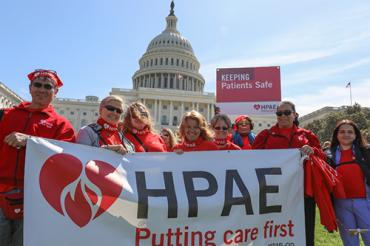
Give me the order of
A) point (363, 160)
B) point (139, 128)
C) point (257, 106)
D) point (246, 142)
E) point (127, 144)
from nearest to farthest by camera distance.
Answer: point (127, 144), point (139, 128), point (363, 160), point (246, 142), point (257, 106)

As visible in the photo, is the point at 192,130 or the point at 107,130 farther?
the point at 192,130

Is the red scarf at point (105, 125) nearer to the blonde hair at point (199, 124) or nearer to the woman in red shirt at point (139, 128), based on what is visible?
the woman in red shirt at point (139, 128)

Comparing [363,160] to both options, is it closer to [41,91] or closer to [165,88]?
[41,91]

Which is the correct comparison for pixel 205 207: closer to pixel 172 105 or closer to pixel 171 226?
pixel 171 226

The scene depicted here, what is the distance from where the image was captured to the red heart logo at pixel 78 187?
399cm

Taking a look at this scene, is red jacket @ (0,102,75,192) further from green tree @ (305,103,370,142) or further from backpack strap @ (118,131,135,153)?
green tree @ (305,103,370,142)

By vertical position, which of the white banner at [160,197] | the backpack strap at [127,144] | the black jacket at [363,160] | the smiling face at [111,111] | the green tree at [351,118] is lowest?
the white banner at [160,197]

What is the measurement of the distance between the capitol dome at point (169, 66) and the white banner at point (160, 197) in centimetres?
8945

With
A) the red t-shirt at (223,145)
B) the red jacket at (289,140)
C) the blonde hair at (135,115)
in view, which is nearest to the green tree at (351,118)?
the red jacket at (289,140)

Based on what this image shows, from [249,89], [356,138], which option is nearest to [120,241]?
[356,138]

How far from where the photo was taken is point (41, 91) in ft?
13.7

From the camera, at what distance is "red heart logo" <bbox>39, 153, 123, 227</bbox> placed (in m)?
3.99

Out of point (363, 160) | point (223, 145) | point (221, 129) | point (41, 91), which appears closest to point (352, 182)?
point (363, 160)

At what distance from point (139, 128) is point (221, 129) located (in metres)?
1.25
